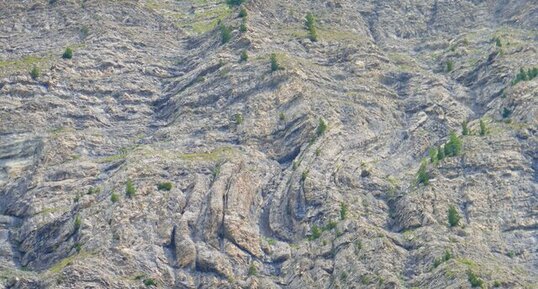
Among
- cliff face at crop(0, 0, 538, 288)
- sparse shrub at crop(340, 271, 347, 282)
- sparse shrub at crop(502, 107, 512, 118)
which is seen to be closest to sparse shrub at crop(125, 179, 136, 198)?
cliff face at crop(0, 0, 538, 288)

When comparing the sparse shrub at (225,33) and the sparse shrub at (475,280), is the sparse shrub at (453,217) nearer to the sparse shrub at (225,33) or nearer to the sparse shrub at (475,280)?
the sparse shrub at (475,280)

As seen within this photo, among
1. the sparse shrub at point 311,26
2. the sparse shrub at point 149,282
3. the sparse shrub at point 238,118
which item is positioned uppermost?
the sparse shrub at point 311,26

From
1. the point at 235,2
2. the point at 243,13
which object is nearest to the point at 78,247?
the point at 243,13

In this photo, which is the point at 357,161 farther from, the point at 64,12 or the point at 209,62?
the point at 64,12

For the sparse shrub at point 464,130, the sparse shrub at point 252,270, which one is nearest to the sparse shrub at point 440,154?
the sparse shrub at point 464,130

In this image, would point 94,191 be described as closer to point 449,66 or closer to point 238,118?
point 238,118

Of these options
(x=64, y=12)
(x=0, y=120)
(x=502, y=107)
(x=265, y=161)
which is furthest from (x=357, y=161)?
(x=64, y=12)
